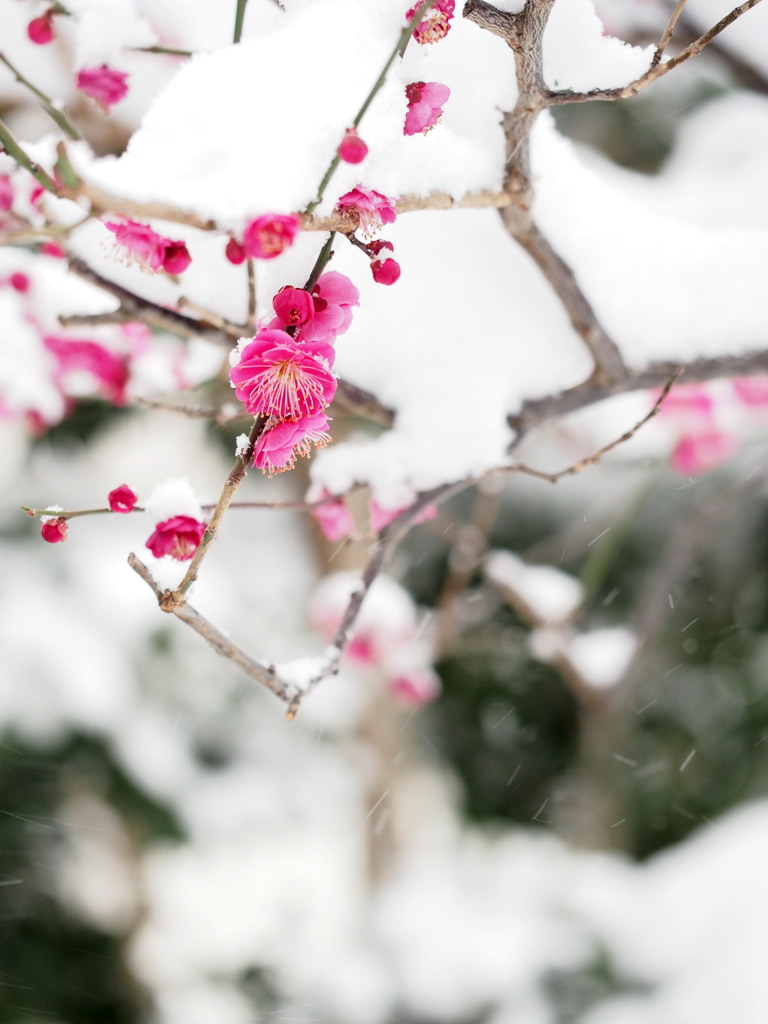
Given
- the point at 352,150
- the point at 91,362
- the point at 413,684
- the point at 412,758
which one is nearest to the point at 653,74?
the point at 352,150

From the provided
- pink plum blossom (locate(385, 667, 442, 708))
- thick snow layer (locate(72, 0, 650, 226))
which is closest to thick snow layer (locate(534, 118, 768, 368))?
thick snow layer (locate(72, 0, 650, 226))

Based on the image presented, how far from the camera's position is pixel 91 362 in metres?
1.77

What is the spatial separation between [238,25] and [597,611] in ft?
9.29

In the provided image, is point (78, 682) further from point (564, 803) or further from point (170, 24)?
point (170, 24)

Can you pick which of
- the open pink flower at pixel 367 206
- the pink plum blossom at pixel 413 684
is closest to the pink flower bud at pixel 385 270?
the open pink flower at pixel 367 206

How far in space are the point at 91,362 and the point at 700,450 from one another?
5.03 feet

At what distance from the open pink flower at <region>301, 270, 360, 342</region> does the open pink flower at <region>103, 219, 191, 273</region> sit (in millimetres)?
123

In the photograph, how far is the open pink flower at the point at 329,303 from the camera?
63cm

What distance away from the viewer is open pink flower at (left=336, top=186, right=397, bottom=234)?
2.02 feet

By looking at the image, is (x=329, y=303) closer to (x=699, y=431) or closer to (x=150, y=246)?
(x=150, y=246)

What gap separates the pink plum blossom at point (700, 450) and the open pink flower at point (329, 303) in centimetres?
164

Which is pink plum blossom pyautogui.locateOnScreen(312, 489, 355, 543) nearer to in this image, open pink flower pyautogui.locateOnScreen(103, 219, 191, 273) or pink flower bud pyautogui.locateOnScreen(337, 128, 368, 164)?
open pink flower pyautogui.locateOnScreen(103, 219, 191, 273)

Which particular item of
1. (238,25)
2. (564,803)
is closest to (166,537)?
(238,25)

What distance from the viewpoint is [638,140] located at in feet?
9.59
